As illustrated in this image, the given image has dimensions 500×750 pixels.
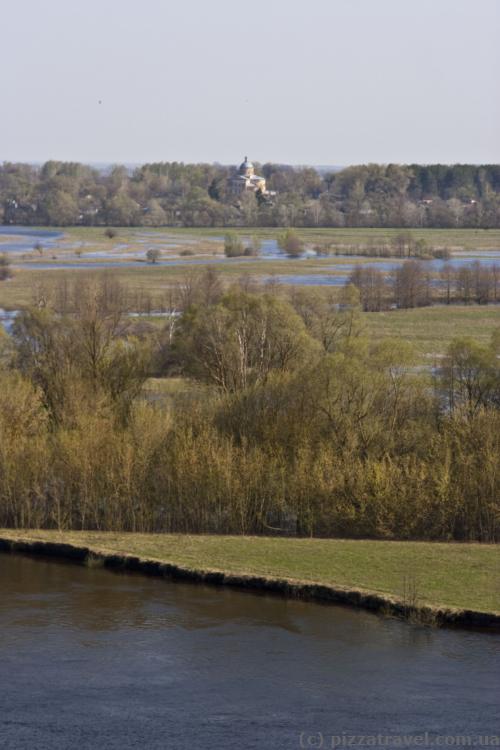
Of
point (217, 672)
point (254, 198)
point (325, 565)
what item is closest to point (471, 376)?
point (325, 565)

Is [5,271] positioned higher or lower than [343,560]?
higher

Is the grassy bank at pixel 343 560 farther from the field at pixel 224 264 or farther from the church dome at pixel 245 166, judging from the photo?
the church dome at pixel 245 166

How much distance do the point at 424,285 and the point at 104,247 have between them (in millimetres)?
42346

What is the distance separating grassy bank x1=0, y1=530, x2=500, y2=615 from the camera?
1889cm

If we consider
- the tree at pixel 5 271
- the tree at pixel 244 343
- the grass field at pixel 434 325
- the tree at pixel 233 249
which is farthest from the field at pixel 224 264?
the tree at pixel 244 343

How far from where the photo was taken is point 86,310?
3206 cm

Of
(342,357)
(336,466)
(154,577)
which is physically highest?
(342,357)

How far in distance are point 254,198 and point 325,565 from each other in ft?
375

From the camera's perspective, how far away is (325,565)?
20.2 meters

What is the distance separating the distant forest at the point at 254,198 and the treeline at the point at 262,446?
3756 inches

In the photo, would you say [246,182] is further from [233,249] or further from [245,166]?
[233,249]

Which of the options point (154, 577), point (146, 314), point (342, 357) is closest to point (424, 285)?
→ point (146, 314)

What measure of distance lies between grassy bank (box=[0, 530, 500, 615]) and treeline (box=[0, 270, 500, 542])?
2.35ft

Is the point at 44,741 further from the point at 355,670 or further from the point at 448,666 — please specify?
the point at 448,666
